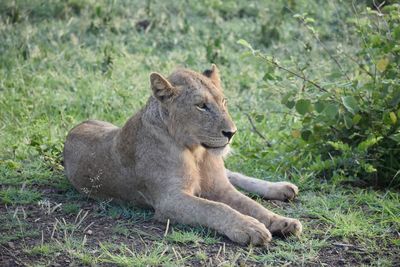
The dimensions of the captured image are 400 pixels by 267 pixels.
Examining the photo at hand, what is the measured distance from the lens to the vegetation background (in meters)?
4.69

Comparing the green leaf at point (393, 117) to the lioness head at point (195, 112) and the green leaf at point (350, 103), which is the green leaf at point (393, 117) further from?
the lioness head at point (195, 112)

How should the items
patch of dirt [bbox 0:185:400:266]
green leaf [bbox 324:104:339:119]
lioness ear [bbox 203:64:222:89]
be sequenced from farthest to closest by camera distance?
1. green leaf [bbox 324:104:339:119]
2. lioness ear [bbox 203:64:222:89]
3. patch of dirt [bbox 0:185:400:266]

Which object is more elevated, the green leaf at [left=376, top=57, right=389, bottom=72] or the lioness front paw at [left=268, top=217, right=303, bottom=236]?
the green leaf at [left=376, top=57, right=389, bottom=72]

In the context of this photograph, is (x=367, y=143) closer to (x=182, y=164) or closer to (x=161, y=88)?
(x=182, y=164)

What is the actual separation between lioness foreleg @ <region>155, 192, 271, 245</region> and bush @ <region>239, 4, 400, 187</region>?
4.58 ft

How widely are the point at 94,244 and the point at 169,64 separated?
169 inches

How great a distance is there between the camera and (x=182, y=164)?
16.8 ft

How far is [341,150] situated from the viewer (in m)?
6.20

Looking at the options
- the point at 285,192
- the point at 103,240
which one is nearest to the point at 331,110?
the point at 285,192

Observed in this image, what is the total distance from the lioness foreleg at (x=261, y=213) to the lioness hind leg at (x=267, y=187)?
16.3 inches

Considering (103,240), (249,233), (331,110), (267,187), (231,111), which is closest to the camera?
(249,233)

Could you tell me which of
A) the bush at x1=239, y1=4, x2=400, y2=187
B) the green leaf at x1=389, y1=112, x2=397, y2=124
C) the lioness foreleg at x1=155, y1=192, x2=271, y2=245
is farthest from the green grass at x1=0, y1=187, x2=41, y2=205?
the green leaf at x1=389, y1=112, x2=397, y2=124

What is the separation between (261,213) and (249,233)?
0.37 m

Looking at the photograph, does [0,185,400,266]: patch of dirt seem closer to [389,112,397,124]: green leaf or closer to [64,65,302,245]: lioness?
[64,65,302,245]: lioness
